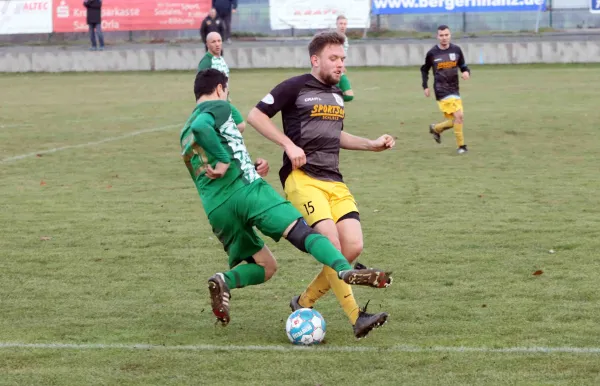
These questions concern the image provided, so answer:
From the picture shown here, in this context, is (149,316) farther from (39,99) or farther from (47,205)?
(39,99)

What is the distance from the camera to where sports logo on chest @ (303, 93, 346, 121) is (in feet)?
22.7

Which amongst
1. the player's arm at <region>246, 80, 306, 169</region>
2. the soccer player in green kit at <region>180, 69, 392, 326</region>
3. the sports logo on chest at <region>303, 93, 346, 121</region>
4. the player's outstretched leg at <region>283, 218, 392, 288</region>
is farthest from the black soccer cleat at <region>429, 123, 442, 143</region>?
the player's outstretched leg at <region>283, 218, 392, 288</region>

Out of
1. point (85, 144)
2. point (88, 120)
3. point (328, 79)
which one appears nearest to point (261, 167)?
point (328, 79)

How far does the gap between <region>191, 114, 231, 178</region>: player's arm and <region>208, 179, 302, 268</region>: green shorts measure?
20 cm

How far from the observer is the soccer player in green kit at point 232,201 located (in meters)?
6.38

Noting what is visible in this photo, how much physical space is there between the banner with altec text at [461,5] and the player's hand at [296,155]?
105 feet

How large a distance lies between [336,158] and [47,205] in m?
6.11

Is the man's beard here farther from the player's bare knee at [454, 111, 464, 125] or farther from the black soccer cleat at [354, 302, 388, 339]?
the player's bare knee at [454, 111, 464, 125]

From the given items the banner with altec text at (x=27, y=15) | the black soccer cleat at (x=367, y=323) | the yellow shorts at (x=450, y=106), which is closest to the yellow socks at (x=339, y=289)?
the black soccer cleat at (x=367, y=323)

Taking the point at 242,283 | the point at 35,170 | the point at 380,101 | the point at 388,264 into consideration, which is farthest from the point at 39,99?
the point at 242,283

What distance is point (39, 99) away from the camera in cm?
2608

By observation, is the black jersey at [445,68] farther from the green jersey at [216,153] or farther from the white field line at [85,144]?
the green jersey at [216,153]

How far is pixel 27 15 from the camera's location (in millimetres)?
39250

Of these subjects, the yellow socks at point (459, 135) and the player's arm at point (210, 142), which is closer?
the player's arm at point (210, 142)
